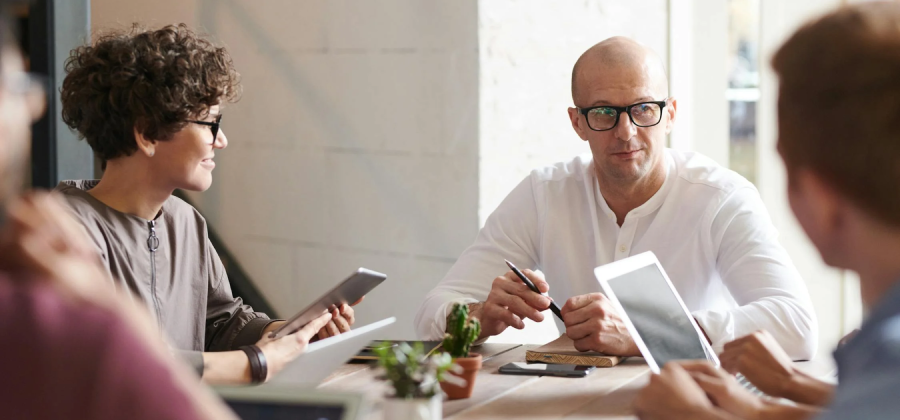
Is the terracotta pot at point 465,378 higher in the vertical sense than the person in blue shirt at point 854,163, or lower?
lower

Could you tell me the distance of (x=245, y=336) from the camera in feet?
7.49

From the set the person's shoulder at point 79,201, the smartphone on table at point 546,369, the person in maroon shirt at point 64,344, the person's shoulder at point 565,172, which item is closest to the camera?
the person in maroon shirt at point 64,344

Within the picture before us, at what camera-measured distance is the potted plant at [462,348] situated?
1.67 meters

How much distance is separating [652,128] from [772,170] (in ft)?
4.98

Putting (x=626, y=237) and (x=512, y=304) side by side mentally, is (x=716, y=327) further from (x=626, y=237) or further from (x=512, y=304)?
(x=626, y=237)

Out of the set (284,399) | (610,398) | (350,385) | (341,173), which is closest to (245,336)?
(350,385)

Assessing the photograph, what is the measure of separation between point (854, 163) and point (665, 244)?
152cm

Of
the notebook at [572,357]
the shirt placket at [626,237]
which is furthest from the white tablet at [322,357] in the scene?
the shirt placket at [626,237]

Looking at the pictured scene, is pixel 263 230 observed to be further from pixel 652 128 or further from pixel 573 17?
pixel 652 128

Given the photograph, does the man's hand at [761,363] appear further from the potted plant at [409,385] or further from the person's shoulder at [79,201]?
the person's shoulder at [79,201]

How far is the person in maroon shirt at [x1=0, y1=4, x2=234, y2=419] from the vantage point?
0.71 m

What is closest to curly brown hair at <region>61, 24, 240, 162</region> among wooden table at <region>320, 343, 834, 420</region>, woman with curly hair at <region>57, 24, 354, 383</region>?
woman with curly hair at <region>57, 24, 354, 383</region>

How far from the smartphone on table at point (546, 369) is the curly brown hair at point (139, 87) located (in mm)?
953

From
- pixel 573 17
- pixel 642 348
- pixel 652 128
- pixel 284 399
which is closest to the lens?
pixel 284 399
